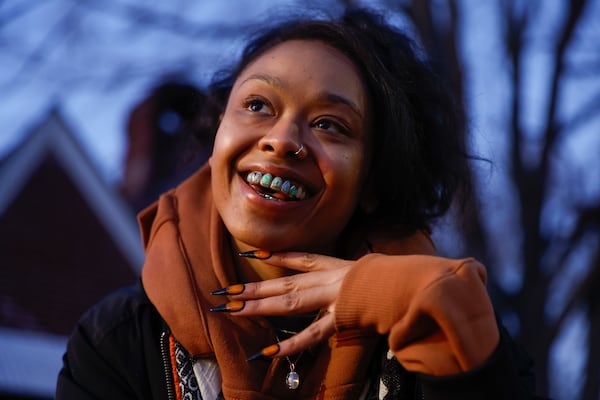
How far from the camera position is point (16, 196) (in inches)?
379

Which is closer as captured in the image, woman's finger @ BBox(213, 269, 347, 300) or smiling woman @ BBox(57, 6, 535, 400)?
smiling woman @ BBox(57, 6, 535, 400)

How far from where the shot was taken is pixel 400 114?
2.41 metres

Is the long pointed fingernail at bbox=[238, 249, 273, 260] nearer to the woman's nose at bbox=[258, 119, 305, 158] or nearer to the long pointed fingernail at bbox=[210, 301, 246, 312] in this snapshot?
the long pointed fingernail at bbox=[210, 301, 246, 312]

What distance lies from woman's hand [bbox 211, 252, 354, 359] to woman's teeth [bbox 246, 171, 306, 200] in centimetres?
21

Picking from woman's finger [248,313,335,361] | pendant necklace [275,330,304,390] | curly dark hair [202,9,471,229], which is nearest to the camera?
woman's finger [248,313,335,361]

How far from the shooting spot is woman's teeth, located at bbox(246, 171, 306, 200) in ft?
6.93

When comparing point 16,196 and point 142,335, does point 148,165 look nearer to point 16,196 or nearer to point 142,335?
point 16,196

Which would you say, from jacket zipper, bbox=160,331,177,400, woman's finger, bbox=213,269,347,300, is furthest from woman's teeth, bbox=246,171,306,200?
jacket zipper, bbox=160,331,177,400

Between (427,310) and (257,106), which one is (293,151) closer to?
(257,106)

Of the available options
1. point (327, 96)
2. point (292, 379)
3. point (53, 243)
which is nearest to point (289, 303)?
point (292, 379)

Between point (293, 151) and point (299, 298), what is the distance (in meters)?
0.42

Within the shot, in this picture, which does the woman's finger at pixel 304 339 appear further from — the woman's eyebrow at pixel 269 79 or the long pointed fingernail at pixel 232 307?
the woman's eyebrow at pixel 269 79

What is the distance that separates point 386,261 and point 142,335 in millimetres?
770

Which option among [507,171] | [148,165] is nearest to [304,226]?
[507,171]
